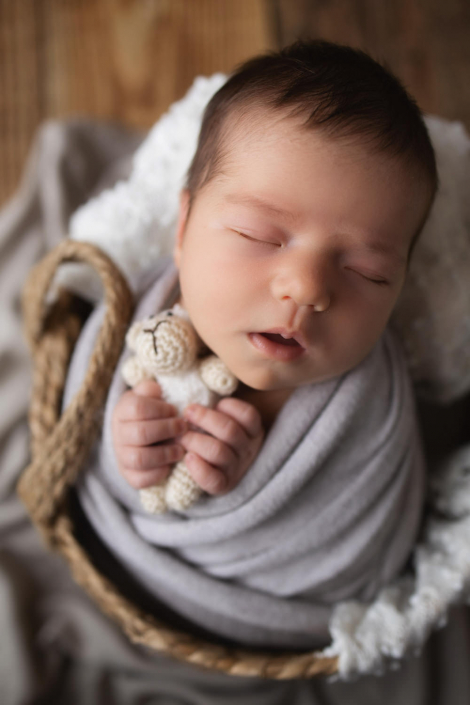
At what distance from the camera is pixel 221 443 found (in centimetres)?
74

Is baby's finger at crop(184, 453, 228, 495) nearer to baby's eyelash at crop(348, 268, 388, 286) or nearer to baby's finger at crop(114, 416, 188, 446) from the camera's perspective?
baby's finger at crop(114, 416, 188, 446)

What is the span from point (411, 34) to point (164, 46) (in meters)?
0.72

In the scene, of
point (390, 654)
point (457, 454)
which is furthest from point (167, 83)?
point (390, 654)

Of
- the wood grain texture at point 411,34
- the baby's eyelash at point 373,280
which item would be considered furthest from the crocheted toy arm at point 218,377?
the wood grain texture at point 411,34

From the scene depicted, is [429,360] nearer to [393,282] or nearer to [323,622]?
[393,282]

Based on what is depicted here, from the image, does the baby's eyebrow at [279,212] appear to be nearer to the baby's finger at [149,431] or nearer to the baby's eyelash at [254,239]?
the baby's eyelash at [254,239]

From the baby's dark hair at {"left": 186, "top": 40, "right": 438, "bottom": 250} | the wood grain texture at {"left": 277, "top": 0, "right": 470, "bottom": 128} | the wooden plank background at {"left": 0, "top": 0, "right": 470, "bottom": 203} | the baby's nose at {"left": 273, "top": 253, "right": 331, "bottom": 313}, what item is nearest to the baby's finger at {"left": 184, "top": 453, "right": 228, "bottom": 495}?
the baby's nose at {"left": 273, "top": 253, "right": 331, "bottom": 313}

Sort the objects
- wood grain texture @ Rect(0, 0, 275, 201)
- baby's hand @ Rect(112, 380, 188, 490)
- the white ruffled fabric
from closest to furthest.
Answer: baby's hand @ Rect(112, 380, 188, 490) < the white ruffled fabric < wood grain texture @ Rect(0, 0, 275, 201)

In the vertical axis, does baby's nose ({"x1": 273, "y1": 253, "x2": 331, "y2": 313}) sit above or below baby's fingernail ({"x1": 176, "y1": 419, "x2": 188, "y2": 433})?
above

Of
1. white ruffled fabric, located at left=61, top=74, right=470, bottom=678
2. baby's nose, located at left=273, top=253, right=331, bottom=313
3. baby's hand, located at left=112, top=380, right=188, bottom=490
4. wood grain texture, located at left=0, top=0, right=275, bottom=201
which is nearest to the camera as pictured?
baby's nose, located at left=273, top=253, right=331, bottom=313

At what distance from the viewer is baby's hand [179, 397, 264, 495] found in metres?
0.74

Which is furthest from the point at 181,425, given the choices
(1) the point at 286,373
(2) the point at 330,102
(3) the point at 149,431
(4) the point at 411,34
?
(4) the point at 411,34

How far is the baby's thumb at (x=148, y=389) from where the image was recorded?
2.53 ft

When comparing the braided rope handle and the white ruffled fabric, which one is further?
the white ruffled fabric
